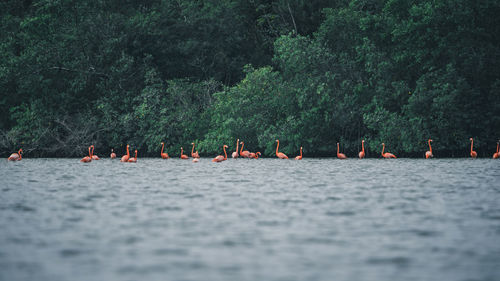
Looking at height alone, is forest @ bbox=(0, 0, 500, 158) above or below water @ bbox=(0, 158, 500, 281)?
above

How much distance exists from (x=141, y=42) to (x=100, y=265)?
47.9 m

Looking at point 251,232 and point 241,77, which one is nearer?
point 251,232

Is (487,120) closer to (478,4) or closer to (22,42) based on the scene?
(478,4)

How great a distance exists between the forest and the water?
25343 mm

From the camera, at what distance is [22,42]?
54094mm

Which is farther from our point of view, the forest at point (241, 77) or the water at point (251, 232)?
the forest at point (241, 77)

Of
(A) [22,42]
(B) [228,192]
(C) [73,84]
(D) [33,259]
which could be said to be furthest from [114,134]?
(D) [33,259]

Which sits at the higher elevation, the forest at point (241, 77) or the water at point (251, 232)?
the forest at point (241, 77)

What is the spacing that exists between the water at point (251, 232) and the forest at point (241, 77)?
25.3 meters

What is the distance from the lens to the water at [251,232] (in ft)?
29.8

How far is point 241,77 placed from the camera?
2318 inches

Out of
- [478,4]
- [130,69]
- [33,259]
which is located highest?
[478,4]

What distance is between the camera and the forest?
46.0 metres

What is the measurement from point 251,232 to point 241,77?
47183 millimetres
